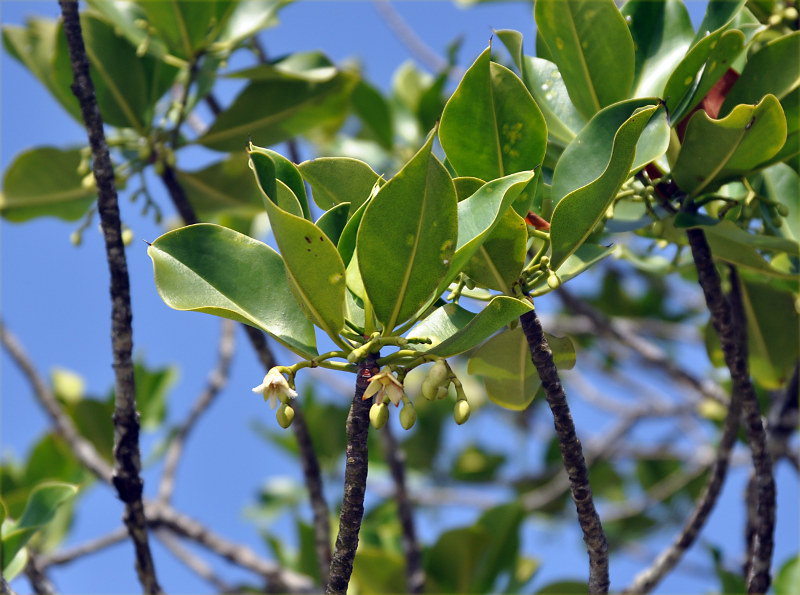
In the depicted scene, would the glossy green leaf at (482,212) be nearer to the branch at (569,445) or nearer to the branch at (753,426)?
the branch at (569,445)

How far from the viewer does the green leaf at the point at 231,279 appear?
1.23 m

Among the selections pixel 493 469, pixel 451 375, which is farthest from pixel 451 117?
pixel 493 469

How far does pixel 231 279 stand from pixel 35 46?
5.01 ft

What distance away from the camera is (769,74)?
5.16ft

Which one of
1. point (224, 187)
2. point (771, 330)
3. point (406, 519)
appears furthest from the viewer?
point (406, 519)

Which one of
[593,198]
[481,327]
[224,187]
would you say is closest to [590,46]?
[593,198]

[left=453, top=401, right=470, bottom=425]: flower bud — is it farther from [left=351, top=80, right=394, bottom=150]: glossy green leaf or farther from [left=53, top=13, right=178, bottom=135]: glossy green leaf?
[left=351, top=80, right=394, bottom=150]: glossy green leaf

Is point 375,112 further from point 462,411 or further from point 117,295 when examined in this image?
point 462,411

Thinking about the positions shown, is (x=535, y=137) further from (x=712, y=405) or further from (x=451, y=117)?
(x=712, y=405)

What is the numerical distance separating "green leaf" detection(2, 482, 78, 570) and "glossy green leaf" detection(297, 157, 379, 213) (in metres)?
0.83

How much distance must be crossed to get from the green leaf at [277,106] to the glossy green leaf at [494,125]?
1093 millimetres

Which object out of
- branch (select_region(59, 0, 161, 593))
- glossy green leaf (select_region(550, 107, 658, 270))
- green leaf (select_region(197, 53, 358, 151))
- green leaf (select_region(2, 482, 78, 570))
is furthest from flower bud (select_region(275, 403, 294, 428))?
green leaf (select_region(197, 53, 358, 151))

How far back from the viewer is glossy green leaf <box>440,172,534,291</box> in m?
1.12

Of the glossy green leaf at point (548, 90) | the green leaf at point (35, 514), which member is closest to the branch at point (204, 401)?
the green leaf at point (35, 514)
